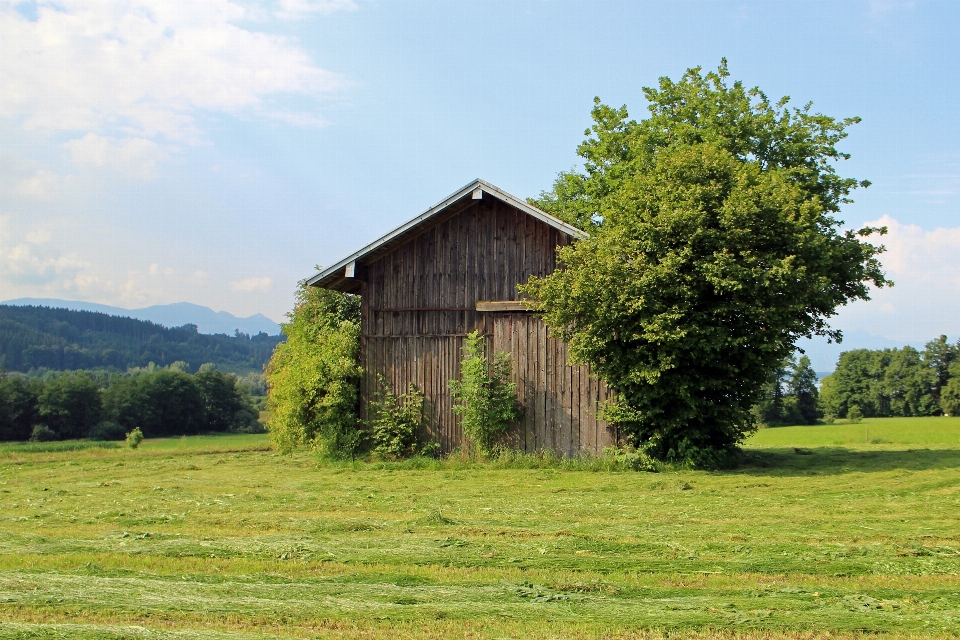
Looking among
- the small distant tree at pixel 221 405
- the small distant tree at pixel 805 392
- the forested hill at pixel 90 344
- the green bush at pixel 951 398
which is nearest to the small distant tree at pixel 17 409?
the small distant tree at pixel 221 405

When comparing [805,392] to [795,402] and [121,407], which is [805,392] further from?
[121,407]

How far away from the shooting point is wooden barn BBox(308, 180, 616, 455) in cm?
1930

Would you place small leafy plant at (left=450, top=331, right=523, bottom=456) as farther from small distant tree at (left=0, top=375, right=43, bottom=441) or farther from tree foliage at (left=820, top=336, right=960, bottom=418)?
tree foliage at (left=820, top=336, right=960, bottom=418)

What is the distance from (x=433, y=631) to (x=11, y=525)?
8249 mm

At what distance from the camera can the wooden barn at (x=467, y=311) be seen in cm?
1930

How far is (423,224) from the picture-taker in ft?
66.3

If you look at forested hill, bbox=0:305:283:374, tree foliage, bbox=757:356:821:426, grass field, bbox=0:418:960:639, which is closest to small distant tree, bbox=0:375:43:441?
grass field, bbox=0:418:960:639

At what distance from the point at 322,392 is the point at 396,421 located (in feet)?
8.22

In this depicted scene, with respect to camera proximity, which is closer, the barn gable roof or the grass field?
the grass field

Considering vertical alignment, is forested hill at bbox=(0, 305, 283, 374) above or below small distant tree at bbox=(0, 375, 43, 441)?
above

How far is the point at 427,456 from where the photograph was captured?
20.0 m

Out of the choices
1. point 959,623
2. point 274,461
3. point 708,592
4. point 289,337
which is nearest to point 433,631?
point 708,592

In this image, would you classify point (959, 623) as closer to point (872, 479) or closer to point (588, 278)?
point (872, 479)

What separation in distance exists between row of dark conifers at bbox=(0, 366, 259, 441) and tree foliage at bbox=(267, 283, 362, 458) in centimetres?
4312
